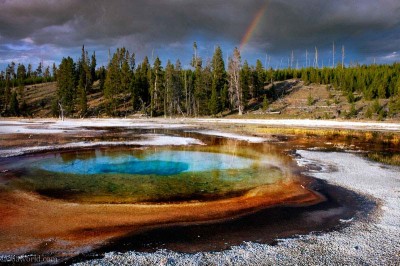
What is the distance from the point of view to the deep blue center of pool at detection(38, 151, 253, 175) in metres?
15.7

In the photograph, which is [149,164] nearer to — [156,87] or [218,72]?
[156,87]

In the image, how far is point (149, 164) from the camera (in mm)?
17453

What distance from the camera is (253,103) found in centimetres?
7550

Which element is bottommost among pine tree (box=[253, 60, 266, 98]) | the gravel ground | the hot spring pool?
the gravel ground

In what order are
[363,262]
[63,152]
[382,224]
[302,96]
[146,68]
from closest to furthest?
1. [363,262]
2. [382,224]
3. [63,152]
4. [302,96]
5. [146,68]

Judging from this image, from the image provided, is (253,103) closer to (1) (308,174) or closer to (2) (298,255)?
(1) (308,174)

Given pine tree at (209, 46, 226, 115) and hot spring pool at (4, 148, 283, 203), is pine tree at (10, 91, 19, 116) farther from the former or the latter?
hot spring pool at (4, 148, 283, 203)

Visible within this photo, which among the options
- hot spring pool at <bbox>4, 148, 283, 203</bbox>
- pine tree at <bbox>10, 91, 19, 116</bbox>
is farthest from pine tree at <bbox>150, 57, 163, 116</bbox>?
hot spring pool at <bbox>4, 148, 283, 203</bbox>

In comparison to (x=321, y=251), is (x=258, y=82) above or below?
above

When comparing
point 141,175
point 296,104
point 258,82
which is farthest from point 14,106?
point 141,175

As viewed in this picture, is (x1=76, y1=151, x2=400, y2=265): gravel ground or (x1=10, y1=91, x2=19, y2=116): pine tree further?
(x1=10, y1=91, x2=19, y2=116): pine tree

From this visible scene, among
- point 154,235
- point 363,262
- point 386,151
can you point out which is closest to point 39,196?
point 154,235

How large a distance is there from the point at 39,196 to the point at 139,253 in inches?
236

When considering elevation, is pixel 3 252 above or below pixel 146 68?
below
